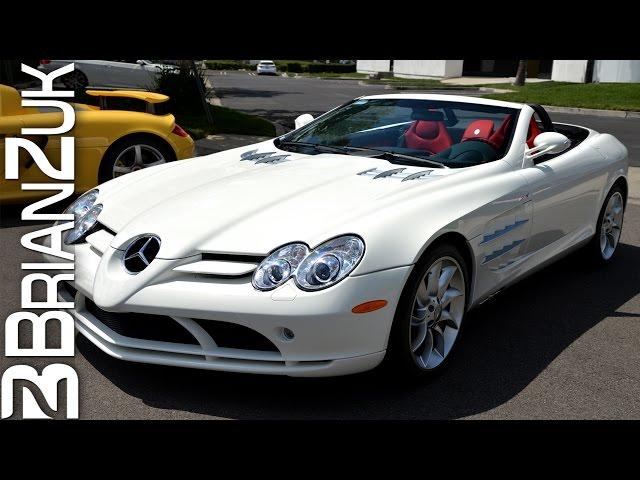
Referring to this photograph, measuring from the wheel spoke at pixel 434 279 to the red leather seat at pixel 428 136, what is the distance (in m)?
1.17

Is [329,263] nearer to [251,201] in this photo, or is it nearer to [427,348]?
[251,201]

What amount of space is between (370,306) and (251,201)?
0.92 m

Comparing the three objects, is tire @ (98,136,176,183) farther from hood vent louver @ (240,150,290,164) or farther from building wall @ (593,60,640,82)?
building wall @ (593,60,640,82)

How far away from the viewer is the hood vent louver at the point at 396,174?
4252 mm

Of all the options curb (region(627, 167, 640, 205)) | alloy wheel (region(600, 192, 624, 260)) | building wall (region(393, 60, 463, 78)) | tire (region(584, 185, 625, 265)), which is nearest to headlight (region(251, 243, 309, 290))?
tire (region(584, 185, 625, 265))

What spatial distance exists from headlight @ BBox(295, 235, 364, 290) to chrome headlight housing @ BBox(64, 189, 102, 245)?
1.36 metres

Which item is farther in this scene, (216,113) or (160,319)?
(216,113)

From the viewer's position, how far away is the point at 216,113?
16.5 meters

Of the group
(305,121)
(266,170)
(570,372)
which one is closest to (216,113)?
(305,121)

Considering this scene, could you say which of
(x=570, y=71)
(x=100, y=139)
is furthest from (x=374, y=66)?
(x=100, y=139)

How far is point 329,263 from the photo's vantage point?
3.38 metres
